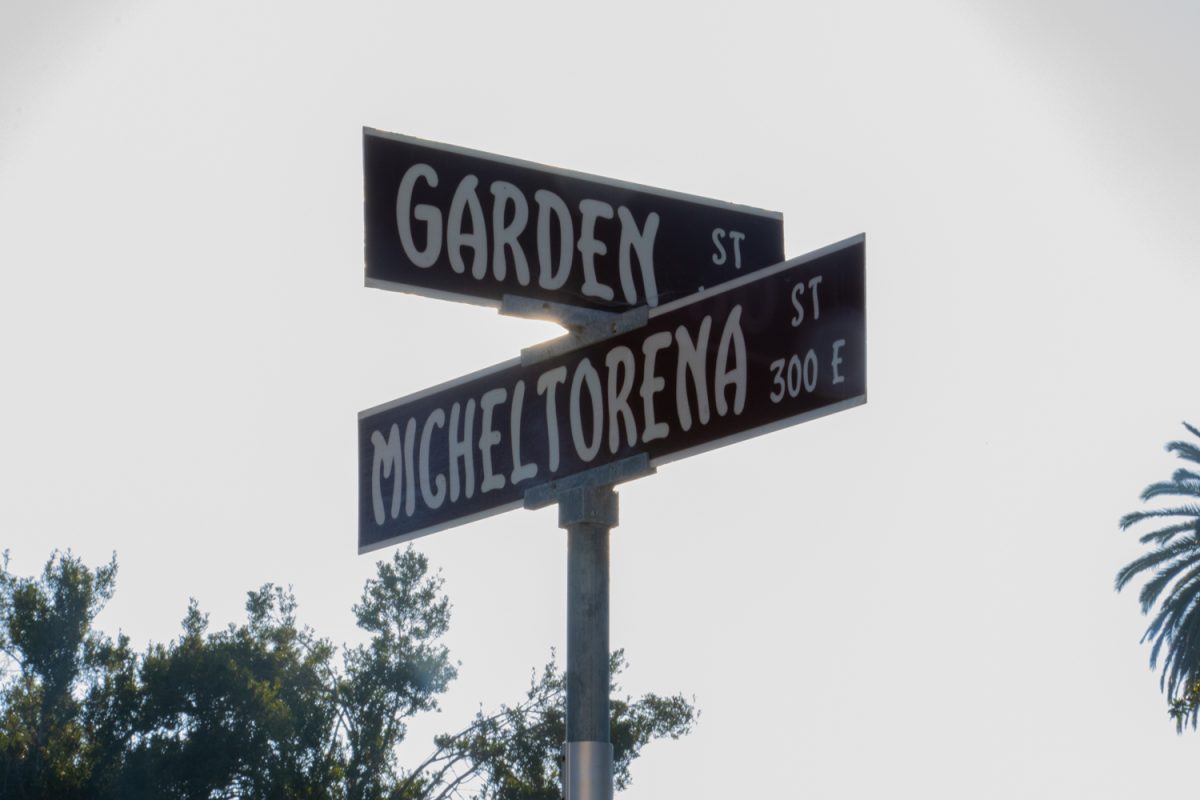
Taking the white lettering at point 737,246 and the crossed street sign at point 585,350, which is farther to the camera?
the white lettering at point 737,246

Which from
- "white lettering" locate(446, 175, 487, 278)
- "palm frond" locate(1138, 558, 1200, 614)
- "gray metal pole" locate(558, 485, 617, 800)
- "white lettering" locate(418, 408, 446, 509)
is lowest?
"gray metal pole" locate(558, 485, 617, 800)

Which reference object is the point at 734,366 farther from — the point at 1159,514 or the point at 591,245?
the point at 1159,514

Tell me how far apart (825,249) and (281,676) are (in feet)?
157

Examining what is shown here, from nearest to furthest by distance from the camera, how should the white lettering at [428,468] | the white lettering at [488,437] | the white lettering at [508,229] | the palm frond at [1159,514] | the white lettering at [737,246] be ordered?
Answer: the white lettering at [508,229] < the white lettering at [488,437] < the white lettering at [428,468] < the white lettering at [737,246] < the palm frond at [1159,514]

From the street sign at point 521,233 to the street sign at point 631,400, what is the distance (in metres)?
0.27

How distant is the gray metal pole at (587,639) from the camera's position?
193 inches

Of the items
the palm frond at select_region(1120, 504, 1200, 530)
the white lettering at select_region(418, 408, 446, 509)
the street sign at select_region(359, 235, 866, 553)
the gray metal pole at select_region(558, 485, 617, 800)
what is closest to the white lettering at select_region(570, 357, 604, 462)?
the street sign at select_region(359, 235, 866, 553)

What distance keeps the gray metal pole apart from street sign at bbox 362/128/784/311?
0.68m

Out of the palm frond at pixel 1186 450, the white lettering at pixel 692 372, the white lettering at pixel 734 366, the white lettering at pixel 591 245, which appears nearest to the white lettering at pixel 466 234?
the white lettering at pixel 591 245

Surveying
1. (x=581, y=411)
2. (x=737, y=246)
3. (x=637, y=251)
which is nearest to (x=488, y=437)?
(x=581, y=411)

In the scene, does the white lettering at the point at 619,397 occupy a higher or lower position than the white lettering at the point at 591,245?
lower

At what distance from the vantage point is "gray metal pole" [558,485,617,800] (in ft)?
16.1

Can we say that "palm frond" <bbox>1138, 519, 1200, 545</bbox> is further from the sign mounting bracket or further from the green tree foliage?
the sign mounting bracket

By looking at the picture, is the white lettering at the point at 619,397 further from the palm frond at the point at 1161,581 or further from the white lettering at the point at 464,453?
the palm frond at the point at 1161,581
